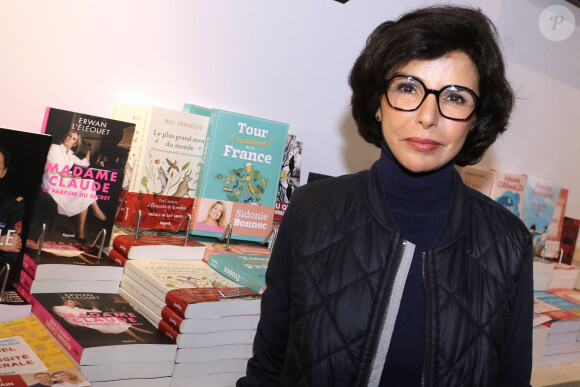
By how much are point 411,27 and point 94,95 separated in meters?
0.92

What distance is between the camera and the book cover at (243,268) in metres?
1.49

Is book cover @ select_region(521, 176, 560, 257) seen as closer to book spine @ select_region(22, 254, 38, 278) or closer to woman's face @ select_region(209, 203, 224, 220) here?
woman's face @ select_region(209, 203, 224, 220)

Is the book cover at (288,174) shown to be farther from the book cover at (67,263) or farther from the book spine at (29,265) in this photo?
the book spine at (29,265)

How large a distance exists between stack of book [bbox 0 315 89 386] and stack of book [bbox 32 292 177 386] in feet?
0.09

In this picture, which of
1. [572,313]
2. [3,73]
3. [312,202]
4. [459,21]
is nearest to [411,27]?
[459,21]

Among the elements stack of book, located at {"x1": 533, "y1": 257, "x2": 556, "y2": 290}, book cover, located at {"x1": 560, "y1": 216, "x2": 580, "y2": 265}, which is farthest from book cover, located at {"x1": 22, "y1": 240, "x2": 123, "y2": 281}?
book cover, located at {"x1": 560, "y1": 216, "x2": 580, "y2": 265}

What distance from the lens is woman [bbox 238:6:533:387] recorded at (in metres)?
1.07

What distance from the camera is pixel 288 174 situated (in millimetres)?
1931

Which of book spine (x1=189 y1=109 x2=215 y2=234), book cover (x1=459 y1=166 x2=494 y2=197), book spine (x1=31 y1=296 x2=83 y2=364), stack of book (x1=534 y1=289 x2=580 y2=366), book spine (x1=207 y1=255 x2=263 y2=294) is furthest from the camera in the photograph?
book cover (x1=459 y1=166 x2=494 y2=197)

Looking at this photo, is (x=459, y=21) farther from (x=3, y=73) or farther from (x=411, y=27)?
(x=3, y=73)

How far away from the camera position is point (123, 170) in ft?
5.02

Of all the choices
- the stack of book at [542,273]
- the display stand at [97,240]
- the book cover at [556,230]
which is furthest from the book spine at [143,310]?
the book cover at [556,230]

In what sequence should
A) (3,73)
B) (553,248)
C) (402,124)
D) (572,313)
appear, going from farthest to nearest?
(553,248), (572,313), (3,73), (402,124)

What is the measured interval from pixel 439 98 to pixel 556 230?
184 centimetres
